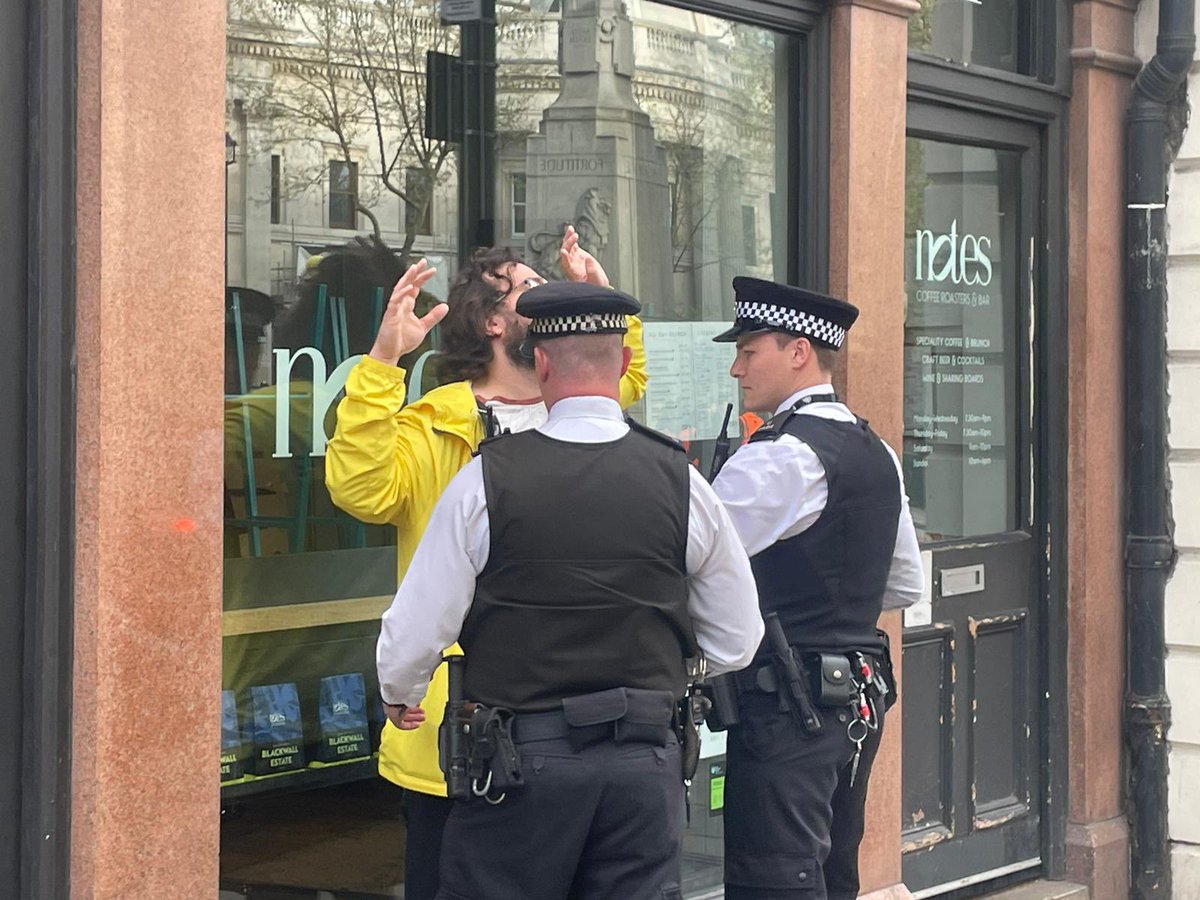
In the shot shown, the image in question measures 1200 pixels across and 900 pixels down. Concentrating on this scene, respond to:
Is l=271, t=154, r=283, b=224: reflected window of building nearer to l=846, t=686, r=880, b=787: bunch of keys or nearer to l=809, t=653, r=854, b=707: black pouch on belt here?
l=809, t=653, r=854, b=707: black pouch on belt

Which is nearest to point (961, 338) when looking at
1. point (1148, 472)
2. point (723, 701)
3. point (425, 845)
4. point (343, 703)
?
point (1148, 472)

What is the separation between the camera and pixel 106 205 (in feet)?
11.7

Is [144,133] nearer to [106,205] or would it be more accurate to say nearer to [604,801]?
[106,205]

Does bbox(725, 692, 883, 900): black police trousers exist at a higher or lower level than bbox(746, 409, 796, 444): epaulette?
lower

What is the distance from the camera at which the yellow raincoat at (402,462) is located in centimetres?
368

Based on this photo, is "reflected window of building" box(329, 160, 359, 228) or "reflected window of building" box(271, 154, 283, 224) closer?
"reflected window of building" box(271, 154, 283, 224)

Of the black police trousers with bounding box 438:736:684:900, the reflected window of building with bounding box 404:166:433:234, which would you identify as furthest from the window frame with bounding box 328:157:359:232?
the black police trousers with bounding box 438:736:684:900

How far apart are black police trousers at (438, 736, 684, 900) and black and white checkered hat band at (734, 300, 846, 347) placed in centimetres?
131

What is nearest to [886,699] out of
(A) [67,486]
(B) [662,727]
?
(B) [662,727]

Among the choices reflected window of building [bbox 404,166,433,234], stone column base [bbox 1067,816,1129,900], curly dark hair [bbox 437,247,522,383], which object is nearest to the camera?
curly dark hair [bbox 437,247,522,383]

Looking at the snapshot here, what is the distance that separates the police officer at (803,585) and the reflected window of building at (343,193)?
3.30 ft

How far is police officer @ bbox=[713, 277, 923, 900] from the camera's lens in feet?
13.6

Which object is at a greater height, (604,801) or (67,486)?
(67,486)

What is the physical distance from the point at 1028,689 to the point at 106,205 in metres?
4.16
